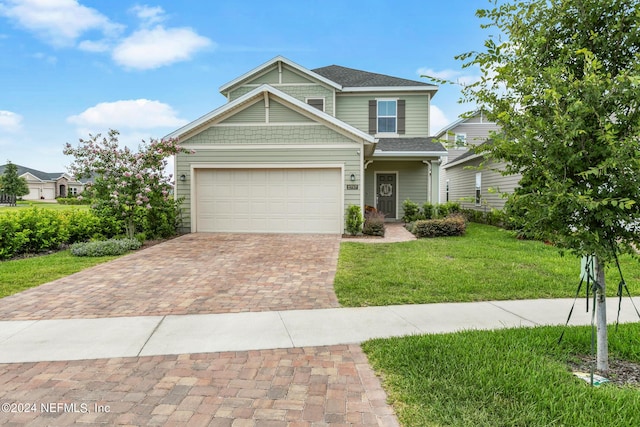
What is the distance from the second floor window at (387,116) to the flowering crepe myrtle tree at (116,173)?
10.9m

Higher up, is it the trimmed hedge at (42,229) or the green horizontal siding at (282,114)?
the green horizontal siding at (282,114)

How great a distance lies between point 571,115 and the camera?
111 inches

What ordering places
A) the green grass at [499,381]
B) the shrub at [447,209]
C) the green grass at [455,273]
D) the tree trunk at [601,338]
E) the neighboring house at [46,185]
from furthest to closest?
the neighboring house at [46,185] → the shrub at [447,209] → the green grass at [455,273] → the tree trunk at [601,338] → the green grass at [499,381]

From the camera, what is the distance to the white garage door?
13.0 meters

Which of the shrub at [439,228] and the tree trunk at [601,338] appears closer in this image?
the tree trunk at [601,338]

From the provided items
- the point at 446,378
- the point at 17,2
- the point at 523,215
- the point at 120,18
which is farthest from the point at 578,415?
the point at 120,18

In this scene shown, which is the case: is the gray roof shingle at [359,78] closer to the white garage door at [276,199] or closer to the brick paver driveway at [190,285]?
the white garage door at [276,199]

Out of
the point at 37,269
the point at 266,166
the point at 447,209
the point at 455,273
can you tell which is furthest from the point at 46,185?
the point at 455,273

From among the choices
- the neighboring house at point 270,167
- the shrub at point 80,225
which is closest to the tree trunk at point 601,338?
the neighboring house at point 270,167

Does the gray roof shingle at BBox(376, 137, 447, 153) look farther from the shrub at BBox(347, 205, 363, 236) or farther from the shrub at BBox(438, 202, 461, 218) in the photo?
the shrub at BBox(347, 205, 363, 236)

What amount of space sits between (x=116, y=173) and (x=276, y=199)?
5.17m

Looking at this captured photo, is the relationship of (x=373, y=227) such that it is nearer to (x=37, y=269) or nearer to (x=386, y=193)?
(x=386, y=193)

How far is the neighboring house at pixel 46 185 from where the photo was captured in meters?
54.2

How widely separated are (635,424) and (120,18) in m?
16.9
